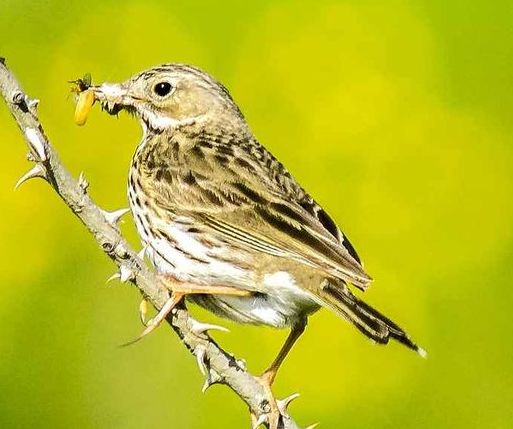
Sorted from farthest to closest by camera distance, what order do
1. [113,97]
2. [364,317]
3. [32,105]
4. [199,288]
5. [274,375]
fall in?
1. [113,97]
2. [274,375]
3. [199,288]
4. [364,317]
5. [32,105]

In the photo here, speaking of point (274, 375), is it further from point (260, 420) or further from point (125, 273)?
point (125, 273)

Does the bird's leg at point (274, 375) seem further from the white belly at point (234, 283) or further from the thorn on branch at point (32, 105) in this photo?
the thorn on branch at point (32, 105)

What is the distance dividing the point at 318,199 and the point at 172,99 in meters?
3.36

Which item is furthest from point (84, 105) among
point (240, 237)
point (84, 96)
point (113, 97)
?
point (240, 237)

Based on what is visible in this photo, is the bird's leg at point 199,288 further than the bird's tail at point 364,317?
Yes

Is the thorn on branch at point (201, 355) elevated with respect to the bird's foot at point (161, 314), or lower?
lower

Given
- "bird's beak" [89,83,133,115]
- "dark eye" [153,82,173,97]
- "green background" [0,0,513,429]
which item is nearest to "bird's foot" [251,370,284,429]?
"bird's beak" [89,83,133,115]

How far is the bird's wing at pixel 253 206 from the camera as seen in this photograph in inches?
259

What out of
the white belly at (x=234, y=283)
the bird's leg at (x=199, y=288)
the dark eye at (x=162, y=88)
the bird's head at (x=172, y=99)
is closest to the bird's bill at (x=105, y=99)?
the bird's head at (x=172, y=99)

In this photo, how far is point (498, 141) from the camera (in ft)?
39.7

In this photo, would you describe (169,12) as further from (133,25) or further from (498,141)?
(498,141)

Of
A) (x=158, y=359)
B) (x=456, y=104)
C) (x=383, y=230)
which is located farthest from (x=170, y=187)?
(x=456, y=104)

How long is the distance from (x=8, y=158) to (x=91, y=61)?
1.12m

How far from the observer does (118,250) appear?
18.0 feet
